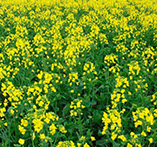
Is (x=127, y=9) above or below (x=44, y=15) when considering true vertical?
above

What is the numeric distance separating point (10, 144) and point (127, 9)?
28.6ft

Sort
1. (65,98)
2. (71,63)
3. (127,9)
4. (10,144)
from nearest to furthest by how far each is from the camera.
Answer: (10,144) → (65,98) → (71,63) → (127,9)

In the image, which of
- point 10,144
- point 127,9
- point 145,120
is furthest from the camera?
point 127,9

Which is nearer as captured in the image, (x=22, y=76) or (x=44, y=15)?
(x=22, y=76)

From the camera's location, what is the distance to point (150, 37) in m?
6.73

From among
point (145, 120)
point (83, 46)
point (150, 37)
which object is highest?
point (150, 37)

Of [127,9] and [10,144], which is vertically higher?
[127,9]

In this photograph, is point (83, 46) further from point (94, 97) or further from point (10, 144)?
point (10, 144)

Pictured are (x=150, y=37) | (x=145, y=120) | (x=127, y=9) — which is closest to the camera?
(x=145, y=120)

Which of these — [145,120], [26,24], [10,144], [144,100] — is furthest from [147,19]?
[10,144]

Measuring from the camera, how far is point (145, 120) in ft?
8.68

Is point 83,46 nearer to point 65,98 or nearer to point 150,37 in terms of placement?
point 65,98

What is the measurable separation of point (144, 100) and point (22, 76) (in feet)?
8.21

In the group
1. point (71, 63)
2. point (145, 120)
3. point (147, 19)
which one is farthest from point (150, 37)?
point (145, 120)
